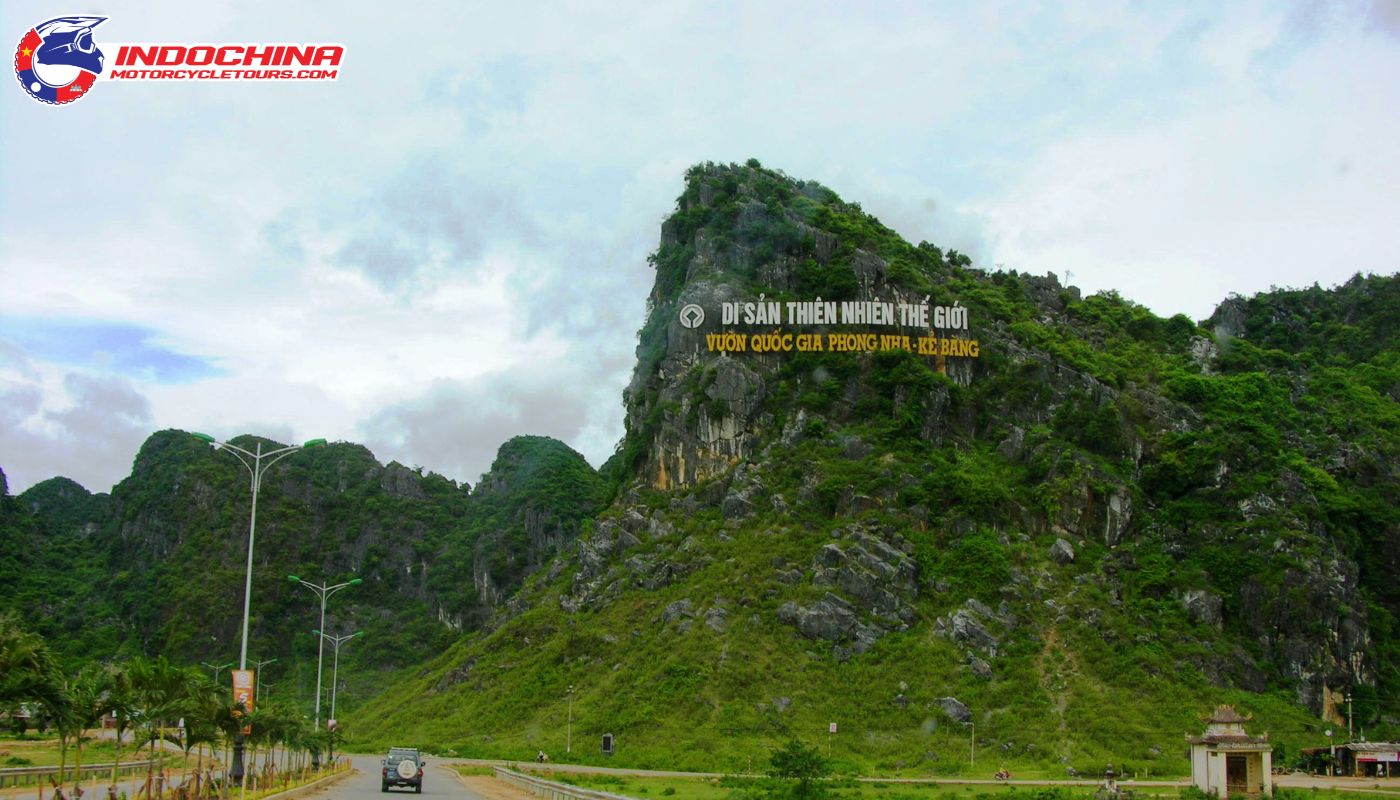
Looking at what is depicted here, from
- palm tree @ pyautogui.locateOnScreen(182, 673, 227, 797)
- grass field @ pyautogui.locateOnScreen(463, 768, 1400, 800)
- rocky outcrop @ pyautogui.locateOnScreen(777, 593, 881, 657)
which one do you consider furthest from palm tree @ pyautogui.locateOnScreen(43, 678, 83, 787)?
rocky outcrop @ pyautogui.locateOnScreen(777, 593, 881, 657)

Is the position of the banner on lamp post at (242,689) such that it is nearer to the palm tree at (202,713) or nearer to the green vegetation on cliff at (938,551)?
the palm tree at (202,713)

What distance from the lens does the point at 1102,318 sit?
5039 inches

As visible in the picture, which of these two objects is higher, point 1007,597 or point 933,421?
point 933,421

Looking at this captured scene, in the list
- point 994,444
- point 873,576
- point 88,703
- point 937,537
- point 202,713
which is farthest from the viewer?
point 994,444

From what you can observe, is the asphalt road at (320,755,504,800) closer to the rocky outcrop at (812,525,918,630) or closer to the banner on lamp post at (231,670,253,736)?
the banner on lamp post at (231,670,253,736)

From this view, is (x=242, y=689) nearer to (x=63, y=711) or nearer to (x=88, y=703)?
(x=88, y=703)

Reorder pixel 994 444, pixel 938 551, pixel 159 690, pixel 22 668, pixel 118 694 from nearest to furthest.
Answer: pixel 22 668, pixel 118 694, pixel 159 690, pixel 938 551, pixel 994 444

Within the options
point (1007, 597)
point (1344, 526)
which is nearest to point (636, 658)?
point (1007, 597)

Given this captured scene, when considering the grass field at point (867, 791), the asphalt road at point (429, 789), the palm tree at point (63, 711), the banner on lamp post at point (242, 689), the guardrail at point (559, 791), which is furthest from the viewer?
the grass field at point (867, 791)

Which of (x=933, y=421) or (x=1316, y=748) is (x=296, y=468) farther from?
(x=1316, y=748)

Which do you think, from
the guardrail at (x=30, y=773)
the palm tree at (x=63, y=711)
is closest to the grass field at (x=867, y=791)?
the palm tree at (x=63, y=711)

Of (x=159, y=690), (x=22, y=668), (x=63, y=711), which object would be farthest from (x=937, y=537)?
(x=22, y=668)

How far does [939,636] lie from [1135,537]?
69.3ft

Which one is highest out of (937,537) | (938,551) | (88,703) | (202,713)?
(937,537)
